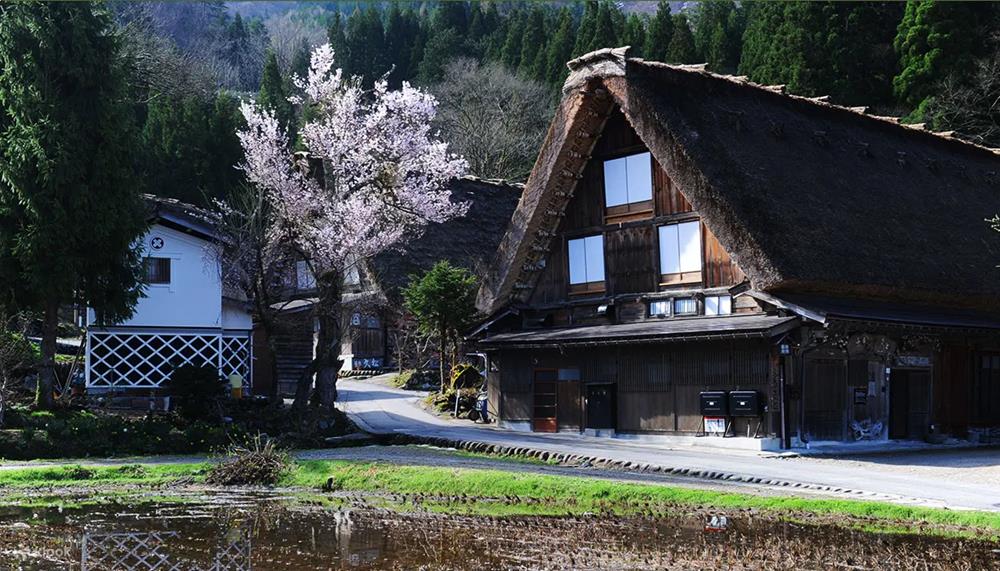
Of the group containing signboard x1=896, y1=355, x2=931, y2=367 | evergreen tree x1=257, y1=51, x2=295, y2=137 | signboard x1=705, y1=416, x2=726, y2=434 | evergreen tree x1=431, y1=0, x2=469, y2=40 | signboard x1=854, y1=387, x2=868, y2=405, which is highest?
evergreen tree x1=431, y1=0, x2=469, y2=40

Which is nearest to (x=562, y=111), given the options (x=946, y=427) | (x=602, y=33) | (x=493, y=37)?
(x=946, y=427)

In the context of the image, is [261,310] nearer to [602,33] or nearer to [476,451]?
[476,451]

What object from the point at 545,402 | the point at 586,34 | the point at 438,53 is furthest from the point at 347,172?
the point at 438,53

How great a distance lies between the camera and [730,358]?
2456 centimetres

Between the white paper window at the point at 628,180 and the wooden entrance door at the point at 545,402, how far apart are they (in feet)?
15.9

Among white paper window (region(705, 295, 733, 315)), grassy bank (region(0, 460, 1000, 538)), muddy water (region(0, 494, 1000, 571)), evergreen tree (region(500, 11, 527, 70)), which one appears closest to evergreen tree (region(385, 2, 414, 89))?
evergreen tree (region(500, 11, 527, 70))

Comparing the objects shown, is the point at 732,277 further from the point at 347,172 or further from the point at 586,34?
the point at 586,34

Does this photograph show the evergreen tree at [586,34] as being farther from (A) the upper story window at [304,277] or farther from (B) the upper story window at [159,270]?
(B) the upper story window at [159,270]

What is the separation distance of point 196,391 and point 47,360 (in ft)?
11.5

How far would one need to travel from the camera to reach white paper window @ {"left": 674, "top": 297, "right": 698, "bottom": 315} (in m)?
26.5

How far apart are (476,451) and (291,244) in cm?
759

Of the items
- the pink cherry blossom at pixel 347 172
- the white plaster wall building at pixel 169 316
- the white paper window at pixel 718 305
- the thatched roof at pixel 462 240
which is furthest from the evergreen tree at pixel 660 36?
the white paper window at pixel 718 305

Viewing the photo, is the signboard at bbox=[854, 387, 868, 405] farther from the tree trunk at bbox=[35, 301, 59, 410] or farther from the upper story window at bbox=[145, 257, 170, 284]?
the tree trunk at bbox=[35, 301, 59, 410]

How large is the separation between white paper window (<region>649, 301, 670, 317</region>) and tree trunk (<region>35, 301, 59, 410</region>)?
570 inches
